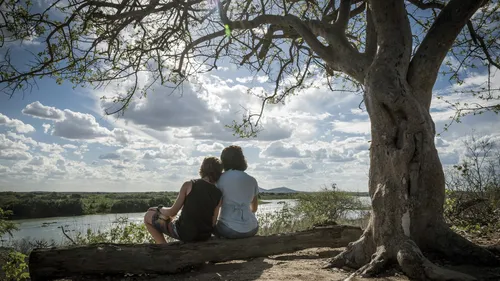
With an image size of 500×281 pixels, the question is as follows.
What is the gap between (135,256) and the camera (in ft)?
14.4

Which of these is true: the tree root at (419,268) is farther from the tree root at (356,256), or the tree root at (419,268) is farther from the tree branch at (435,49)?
the tree branch at (435,49)

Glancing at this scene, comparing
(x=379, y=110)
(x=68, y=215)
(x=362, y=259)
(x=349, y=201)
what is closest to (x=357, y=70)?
(x=379, y=110)

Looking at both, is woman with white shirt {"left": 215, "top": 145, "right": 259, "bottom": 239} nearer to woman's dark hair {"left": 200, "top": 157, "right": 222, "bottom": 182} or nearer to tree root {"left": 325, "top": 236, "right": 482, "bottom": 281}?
woman's dark hair {"left": 200, "top": 157, "right": 222, "bottom": 182}

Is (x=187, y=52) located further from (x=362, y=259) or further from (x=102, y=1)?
(x=362, y=259)

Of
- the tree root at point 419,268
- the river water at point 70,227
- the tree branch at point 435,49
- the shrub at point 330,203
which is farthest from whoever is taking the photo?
the shrub at point 330,203

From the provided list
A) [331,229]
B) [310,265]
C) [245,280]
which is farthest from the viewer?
[331,229]

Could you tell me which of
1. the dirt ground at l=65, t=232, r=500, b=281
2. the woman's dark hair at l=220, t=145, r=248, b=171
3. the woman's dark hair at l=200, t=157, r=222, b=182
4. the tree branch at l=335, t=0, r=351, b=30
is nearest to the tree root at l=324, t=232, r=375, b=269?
the dirt ground at l=65, t=232, r=500, b=281

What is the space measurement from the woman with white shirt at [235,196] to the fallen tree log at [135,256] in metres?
0.18

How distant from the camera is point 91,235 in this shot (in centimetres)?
842

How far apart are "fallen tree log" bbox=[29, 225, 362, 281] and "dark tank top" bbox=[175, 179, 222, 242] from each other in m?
0.15

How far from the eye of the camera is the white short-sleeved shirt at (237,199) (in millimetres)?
4902

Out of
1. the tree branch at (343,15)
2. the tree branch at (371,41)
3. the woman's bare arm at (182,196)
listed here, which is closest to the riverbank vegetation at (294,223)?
the woman's bare arm at (182,196)

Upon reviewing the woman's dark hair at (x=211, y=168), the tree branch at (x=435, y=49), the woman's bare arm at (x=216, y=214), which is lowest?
the woman's bare arm at (x=216, y=214)

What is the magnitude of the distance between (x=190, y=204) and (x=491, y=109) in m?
6.21
